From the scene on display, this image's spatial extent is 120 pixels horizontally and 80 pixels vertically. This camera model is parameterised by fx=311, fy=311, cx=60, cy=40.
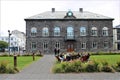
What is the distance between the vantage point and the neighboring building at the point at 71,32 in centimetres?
7281

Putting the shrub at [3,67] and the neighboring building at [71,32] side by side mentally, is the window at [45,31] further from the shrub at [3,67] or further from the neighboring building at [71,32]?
the shrub at [3,67]

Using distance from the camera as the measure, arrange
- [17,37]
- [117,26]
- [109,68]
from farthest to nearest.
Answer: [17,37]
[117,26]
[109,68]

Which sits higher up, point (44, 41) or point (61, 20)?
point (61, 20)

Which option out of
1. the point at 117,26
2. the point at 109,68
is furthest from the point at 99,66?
the point at 117,26

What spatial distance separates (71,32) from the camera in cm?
7331

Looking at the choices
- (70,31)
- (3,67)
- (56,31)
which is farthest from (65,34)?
(3,67)

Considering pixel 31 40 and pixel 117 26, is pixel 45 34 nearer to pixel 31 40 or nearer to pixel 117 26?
pixel 31 40

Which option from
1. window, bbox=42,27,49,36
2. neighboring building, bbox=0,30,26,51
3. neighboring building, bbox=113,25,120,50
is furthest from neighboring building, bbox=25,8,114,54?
neighboring building, bbox=0,30,26,51

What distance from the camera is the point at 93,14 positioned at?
75125 millimetres

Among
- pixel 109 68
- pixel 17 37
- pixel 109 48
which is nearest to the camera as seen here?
pixel 109 68

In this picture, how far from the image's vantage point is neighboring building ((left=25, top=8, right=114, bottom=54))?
72.8 m

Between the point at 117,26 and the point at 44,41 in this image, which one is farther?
the point at 117,26

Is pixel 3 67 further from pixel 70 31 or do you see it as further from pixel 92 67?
pixel 70 31

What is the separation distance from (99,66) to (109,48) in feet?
175
